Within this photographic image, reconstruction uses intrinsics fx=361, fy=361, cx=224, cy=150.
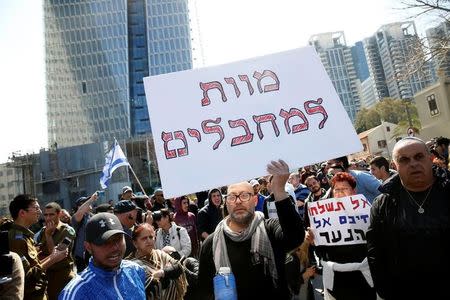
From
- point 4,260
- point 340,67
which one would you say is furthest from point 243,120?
point 340,67

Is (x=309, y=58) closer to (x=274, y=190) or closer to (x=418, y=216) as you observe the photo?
(x=274, y=190)

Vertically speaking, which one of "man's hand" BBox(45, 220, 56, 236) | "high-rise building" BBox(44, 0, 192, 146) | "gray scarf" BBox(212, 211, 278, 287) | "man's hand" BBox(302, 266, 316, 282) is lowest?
"man's hand" BBox(302, 266, 316, 282)

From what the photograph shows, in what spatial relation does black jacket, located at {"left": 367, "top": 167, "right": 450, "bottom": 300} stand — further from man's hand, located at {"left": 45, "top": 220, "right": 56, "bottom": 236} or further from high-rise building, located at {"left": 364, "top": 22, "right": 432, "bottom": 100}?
high-rise building, located at {"left": 364, "top": 22, "right": 432, "bottom": 100}

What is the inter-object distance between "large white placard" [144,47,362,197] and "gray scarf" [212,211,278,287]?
1.25 ft

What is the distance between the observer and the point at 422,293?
7.51 feet

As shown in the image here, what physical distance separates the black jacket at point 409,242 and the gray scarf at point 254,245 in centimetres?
73

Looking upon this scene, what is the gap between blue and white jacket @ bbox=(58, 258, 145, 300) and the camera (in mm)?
2141

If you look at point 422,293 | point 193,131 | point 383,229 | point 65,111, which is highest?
point 65,111

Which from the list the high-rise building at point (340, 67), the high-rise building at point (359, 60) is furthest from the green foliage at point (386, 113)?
the high-rise building at point (359, 60)

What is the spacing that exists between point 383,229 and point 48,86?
277ft

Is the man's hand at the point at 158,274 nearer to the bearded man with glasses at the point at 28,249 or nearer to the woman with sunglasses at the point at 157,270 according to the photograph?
the woman with sunglasses at the point at 157,270

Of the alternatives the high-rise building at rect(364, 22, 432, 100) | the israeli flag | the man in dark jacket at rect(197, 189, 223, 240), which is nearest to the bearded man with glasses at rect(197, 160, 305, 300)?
the man in dark jacket at rect(197, 189, 223, 240)

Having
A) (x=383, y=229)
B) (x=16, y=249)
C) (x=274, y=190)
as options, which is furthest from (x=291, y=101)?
(x=16, y=249)

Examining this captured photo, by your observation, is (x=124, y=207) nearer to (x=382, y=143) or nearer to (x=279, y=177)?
(x=279, y=177)
